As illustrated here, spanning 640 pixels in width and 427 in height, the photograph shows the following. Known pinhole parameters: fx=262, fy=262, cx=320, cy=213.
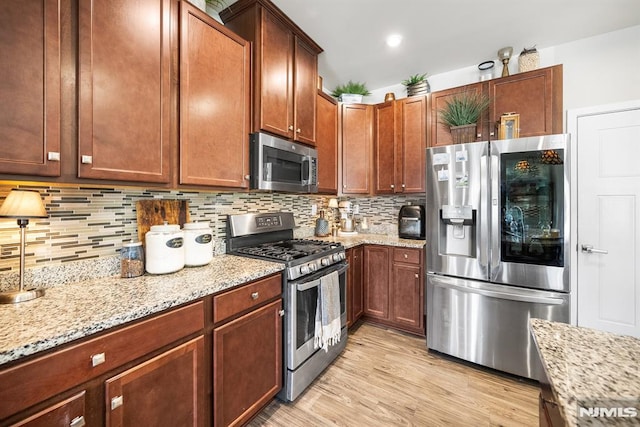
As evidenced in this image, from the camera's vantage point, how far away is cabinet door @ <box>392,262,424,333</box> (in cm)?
256

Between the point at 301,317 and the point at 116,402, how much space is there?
3.37 feet

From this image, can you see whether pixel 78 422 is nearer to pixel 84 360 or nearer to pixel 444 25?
pixel 84 360

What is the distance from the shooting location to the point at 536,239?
1.92m

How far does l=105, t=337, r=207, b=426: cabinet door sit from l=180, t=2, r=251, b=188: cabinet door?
2.91ft

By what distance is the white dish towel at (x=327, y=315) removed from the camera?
1.88 meters

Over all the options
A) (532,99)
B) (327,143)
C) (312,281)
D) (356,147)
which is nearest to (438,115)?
(532,99)

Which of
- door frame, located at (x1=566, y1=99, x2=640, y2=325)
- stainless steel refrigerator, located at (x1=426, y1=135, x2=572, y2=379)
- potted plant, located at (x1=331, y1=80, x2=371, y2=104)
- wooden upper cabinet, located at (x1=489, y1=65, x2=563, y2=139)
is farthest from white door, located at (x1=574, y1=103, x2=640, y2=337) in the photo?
potted plant, located at (x1=331, y1=80, x2=371, y2=104)

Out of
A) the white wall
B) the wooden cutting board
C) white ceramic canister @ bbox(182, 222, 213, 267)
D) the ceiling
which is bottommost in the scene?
white ceramic canister @ bbox(182, 222, 213, 267)

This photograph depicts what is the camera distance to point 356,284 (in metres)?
2.70

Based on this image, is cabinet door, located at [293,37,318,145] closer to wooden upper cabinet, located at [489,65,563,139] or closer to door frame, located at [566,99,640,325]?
wooden upper cabinet, located at [489,65,563,139]

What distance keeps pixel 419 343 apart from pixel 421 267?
714mm

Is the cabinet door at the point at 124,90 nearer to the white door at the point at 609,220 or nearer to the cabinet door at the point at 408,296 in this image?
the cabinet door at the point at 408,296

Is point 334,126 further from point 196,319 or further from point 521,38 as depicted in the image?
point 196,319

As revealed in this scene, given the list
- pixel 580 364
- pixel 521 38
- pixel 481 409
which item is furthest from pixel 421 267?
pixel 521 38
